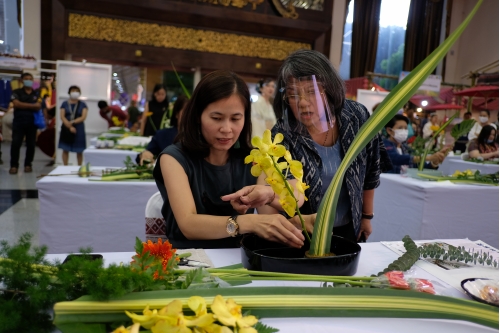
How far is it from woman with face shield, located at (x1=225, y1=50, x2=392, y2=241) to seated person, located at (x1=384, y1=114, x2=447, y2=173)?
63.9 inches

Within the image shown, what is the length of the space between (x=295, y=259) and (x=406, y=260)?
1.15ft

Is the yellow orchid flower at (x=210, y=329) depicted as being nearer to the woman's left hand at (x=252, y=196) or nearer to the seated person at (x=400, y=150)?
the woman's left hand at (x=252, y=196)

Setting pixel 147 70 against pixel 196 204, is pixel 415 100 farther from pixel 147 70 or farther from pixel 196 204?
pixel 196 204

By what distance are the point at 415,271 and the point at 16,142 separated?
6390 mm

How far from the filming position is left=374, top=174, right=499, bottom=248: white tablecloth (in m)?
2.72

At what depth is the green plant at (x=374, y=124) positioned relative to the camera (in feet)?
2.51

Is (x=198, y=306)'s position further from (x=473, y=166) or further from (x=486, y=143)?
(x=486, y=143)

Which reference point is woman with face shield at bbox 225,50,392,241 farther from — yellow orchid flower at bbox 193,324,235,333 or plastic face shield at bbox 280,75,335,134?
yellow orchid flower at bbox 193,324,235,333

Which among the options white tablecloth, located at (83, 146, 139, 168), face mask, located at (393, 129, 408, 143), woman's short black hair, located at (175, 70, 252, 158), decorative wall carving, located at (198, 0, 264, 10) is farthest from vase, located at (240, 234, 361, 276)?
decorative wall carving, located at (198, 0, 264, 10)

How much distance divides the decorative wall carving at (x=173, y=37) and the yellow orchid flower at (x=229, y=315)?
8.63 meters

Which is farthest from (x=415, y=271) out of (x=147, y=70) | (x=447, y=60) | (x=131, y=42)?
(x=447, y=60)

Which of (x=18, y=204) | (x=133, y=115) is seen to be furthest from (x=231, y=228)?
(x=133, y=115)

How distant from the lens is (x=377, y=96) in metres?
7.15

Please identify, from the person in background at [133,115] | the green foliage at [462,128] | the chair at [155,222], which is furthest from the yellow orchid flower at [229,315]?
the person in background at [133,115]
